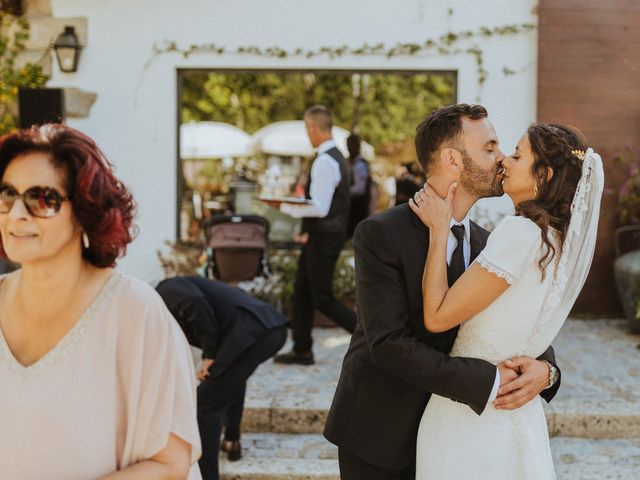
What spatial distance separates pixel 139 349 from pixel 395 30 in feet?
21.9

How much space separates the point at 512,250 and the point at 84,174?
1.18 metres

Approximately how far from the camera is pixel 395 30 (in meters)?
8.20

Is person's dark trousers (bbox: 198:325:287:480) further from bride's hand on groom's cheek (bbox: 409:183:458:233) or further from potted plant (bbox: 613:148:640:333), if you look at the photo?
potted plant (bbox: 613:148:640:333)

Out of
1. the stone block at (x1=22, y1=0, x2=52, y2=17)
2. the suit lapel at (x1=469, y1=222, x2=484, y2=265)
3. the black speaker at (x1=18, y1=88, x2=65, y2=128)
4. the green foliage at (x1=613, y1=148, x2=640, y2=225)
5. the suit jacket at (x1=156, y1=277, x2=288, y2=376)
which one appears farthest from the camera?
the stone block at (x1=22, y1=0, x2=52, y2=17)

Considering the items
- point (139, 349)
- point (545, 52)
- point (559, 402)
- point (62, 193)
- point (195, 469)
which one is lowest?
point (559, 402)

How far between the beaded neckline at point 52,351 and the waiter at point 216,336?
2010 millimetres

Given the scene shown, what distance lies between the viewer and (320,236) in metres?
6.34

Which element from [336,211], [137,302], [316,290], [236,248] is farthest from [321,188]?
[137,302]

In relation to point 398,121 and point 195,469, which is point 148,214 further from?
point 398,121

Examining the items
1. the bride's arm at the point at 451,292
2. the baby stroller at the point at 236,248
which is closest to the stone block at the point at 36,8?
the baby stroller at the point at 236,248

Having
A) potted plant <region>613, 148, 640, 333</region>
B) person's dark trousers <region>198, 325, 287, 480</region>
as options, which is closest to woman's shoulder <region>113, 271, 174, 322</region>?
person's dark trousers <region>198, 325, 287, 480</region>

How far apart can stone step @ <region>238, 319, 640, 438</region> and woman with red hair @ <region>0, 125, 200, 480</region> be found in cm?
336

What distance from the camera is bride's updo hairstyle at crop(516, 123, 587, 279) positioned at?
2547mm

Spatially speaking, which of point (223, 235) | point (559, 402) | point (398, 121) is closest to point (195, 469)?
point (559, 402)
